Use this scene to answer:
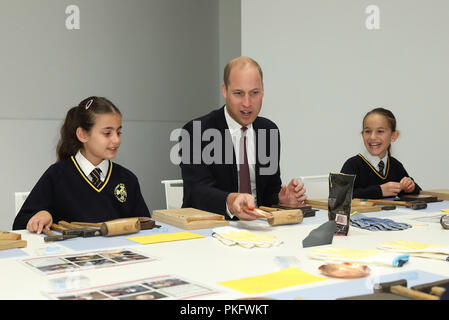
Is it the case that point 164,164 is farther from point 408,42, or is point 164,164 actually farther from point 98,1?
point 408,42

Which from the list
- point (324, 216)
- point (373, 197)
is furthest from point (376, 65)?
point (324, 216)

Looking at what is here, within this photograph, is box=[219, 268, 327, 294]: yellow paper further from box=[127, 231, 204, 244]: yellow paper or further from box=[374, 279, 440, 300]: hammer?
box=[127, 231, 204, 244]: yellow paper

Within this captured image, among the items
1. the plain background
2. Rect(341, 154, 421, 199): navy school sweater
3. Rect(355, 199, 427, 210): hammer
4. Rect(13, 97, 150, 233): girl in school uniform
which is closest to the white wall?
the plain background

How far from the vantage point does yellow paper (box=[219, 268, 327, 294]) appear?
1.18 metres

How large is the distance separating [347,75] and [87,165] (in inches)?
107

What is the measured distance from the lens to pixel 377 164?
3287mm

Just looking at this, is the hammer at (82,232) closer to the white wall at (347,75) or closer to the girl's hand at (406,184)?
the girl's hand at (406,184)

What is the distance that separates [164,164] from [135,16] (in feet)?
4.87

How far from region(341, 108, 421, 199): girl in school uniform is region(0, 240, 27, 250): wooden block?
1.94m

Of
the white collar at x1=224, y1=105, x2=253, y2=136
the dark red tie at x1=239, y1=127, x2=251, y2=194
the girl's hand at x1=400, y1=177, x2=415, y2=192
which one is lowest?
the girl's hand at x1=400, y1=177, x2=415, y2=192

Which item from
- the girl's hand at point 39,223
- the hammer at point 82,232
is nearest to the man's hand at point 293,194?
the hammer at point 82,232

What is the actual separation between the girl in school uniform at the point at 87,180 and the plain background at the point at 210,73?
2.01 m

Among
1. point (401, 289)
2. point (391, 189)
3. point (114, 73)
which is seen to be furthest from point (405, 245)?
point (114, 73)

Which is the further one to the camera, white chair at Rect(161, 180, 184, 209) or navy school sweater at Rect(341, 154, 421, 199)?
navy school sweater at Rect(341, 154, 421, 199)
